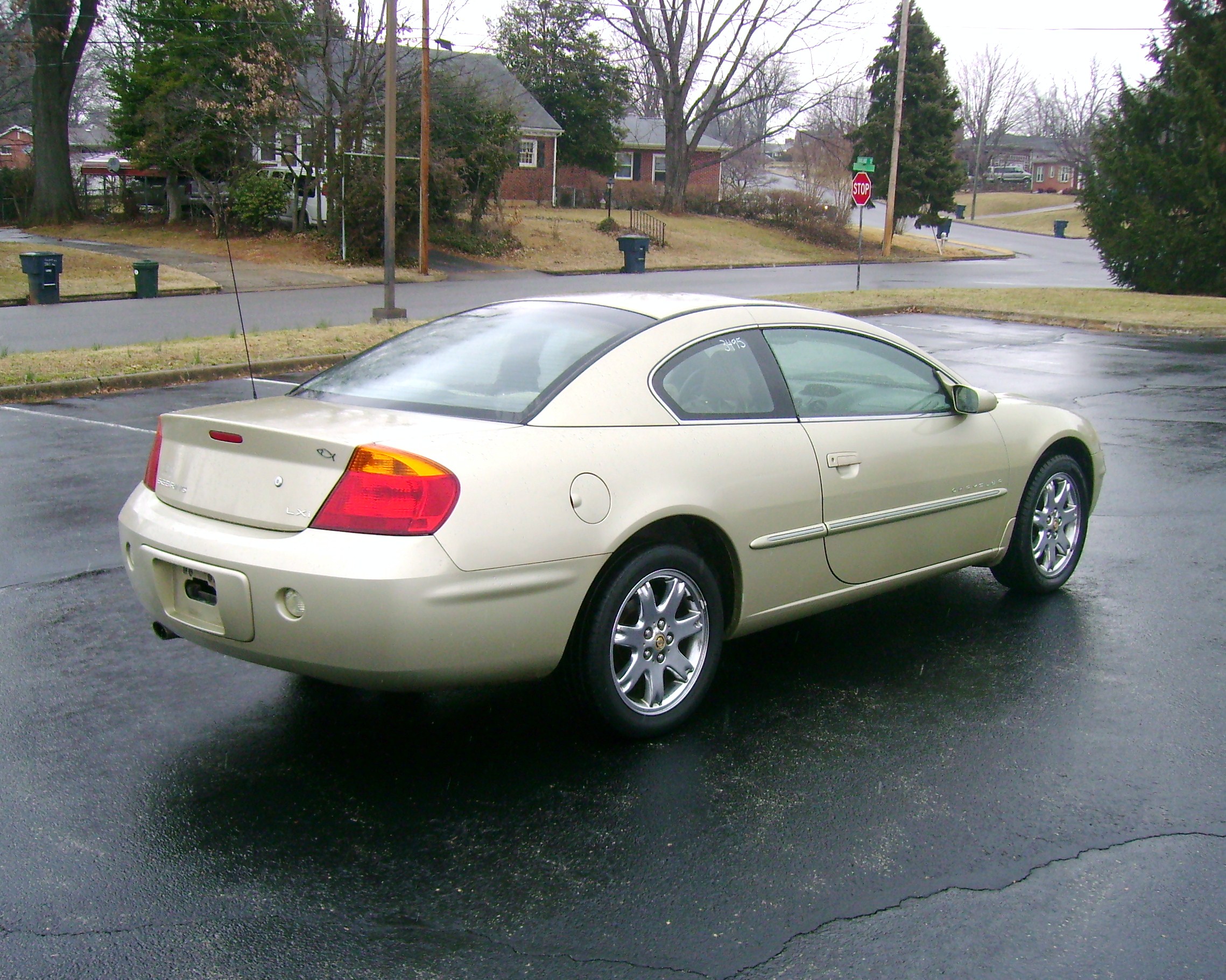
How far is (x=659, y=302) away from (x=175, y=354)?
10470 mm

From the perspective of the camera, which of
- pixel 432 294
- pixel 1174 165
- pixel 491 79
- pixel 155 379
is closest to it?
pixel 155 379

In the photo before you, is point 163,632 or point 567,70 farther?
point 567,70

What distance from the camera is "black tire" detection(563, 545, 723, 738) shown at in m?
4.03

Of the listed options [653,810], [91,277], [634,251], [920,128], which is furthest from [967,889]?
[920,128]

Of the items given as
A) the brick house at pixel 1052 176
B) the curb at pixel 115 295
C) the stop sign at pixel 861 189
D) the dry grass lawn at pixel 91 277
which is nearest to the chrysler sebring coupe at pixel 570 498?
the curb at pixel 115 295

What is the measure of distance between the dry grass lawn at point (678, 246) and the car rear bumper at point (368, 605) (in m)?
31.3

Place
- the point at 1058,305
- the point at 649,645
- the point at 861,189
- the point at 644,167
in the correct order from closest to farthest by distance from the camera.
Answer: the point at 649,645 → the point at 1058,305 → the point at 861,189 → the point at 644,167

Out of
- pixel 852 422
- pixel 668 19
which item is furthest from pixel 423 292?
pixel 668 19

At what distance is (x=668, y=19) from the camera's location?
165 ft

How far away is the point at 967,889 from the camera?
3.35 metres

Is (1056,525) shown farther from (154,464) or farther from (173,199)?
(173,199)

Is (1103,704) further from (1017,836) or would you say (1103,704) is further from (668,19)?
(668,19)

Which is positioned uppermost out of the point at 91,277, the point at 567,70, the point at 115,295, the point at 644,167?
the point at 567,70

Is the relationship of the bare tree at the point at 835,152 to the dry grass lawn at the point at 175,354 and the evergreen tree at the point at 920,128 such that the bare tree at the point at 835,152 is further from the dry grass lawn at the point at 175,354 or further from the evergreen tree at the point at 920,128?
the dry grass lawn at the point at 175,354
